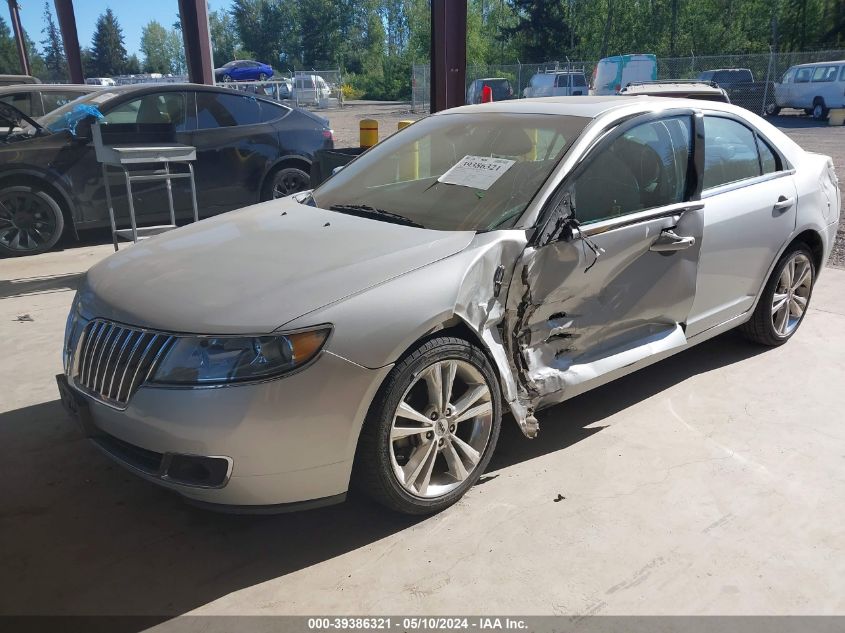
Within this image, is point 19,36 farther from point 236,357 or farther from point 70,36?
point 236,357

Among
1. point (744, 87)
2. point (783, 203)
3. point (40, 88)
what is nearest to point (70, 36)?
point (40, 88)

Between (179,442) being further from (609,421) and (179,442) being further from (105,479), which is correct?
(609,421)

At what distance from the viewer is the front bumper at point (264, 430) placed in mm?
2305

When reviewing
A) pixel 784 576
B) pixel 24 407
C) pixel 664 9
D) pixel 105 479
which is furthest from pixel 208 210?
pixel 664 9

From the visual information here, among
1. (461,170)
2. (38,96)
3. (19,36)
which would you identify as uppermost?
(19,36)

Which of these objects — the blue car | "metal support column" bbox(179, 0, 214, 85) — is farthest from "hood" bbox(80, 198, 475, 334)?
the blue car

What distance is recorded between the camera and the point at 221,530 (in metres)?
2.79

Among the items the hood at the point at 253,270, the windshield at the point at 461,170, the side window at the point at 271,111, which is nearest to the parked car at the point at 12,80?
the side window at the point at 271,111

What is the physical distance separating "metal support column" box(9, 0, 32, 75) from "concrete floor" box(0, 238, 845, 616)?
31386 mm

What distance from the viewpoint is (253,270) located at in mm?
2746

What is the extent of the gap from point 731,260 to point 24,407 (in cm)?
401

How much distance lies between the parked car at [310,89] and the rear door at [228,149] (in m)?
33.6

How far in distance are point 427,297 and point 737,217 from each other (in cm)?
223

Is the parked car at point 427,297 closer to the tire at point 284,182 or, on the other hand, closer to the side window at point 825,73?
the tire at point 284,182
